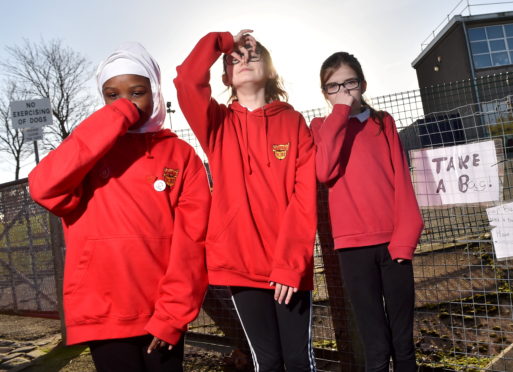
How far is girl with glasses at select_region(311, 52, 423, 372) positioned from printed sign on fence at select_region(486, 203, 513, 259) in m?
1.04

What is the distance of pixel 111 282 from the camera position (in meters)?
1.81

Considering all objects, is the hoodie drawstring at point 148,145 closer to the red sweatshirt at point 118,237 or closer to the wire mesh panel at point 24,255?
the red sweatshirt at point 118,237

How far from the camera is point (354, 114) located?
2.64 m

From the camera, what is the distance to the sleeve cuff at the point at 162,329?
179 cm

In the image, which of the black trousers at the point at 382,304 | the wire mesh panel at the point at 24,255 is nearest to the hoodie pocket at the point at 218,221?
the black trousers at the point at 382,304

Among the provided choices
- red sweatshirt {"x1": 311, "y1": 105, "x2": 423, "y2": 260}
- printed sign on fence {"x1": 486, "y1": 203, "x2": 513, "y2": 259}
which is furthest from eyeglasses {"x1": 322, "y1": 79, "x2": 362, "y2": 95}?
printed sign on fence {"x1": 486, "y1": 203, "x2": 513, "y2": 259}

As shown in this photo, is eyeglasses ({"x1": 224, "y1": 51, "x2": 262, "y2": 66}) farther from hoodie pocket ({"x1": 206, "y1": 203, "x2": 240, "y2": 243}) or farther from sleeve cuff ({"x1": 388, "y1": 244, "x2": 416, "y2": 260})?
sleeve cuff ({"x1": 388, "y1": 244, "x2": 416, "y2": 260})

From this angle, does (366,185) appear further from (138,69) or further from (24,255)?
(24,255)

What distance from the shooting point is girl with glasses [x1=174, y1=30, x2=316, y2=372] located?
201 cm

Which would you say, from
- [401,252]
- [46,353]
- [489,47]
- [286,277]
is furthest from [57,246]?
[489,47]

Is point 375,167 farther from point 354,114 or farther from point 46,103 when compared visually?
point 46,103

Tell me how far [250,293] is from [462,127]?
218 cm

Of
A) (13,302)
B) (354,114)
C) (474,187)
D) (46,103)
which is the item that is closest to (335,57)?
(354,114)

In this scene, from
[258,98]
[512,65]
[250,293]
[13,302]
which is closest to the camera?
[250,293]
